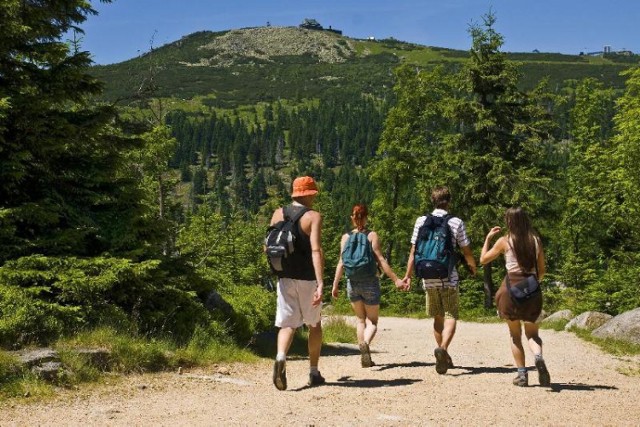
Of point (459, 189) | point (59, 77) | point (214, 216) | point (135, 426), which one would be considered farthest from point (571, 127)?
point (135, 426)

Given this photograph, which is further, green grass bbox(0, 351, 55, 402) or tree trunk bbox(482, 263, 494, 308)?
tree trunk bbox(482, 263, 494, 308)

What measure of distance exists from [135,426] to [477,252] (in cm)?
2660

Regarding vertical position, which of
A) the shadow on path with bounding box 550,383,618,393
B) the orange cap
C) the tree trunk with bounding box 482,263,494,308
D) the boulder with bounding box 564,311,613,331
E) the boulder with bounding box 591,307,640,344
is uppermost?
the orange cap

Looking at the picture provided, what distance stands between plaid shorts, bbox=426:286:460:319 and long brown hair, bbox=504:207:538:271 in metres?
1.27

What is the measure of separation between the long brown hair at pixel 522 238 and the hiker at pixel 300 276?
6.97 ft

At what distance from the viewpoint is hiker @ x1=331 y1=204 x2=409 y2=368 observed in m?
8.36

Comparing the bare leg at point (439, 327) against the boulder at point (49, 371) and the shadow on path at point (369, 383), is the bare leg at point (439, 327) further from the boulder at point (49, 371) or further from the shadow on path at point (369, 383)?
the boulder at point (49, 371)

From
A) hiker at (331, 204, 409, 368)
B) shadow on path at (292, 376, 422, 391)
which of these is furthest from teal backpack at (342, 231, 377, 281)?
shadow on path at (292, 376, 422, 391)

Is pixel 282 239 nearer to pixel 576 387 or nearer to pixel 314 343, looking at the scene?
pixel 314 343

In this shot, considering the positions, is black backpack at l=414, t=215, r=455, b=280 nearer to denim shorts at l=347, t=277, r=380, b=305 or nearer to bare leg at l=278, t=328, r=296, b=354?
denim shorts at l=347, t=277, r=380, b=305

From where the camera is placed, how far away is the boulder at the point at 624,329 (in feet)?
40.2

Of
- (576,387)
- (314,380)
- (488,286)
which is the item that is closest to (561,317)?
(488,286)

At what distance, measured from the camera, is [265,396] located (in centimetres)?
630

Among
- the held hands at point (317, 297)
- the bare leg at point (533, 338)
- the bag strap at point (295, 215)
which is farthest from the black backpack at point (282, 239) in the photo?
the bare leg at point (533, 338)
